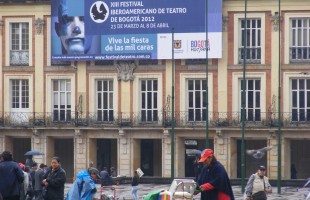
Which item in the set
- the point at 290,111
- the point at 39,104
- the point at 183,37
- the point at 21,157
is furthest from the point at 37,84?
the point at 290,111

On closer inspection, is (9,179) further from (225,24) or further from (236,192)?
(225,24)

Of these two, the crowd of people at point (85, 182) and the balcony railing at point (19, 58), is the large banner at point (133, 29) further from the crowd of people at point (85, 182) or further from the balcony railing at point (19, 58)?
the crowd of people at point (85, 182)

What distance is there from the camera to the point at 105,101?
2729 inches

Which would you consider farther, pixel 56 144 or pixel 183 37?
pixel 56 144

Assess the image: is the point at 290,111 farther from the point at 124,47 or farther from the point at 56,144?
the point at 56,144

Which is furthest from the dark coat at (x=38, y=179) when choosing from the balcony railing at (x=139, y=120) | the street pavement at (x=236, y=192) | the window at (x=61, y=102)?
the window at (x=61, y=102)

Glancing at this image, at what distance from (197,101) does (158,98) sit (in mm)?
2440

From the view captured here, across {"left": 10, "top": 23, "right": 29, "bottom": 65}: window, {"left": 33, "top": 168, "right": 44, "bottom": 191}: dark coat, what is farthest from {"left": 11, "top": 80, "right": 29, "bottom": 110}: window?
{"left": 33, "top": 168, "right": 44, "bottom": 191}: dark coat

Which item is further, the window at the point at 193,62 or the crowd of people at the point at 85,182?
the window at the point at 193,62

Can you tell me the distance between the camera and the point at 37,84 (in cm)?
7019

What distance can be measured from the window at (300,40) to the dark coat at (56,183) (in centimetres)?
4122

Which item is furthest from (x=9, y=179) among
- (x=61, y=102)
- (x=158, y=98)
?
(x=61, y=102)

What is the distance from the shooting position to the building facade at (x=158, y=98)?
65375 mm

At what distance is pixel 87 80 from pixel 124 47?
3300 mm
